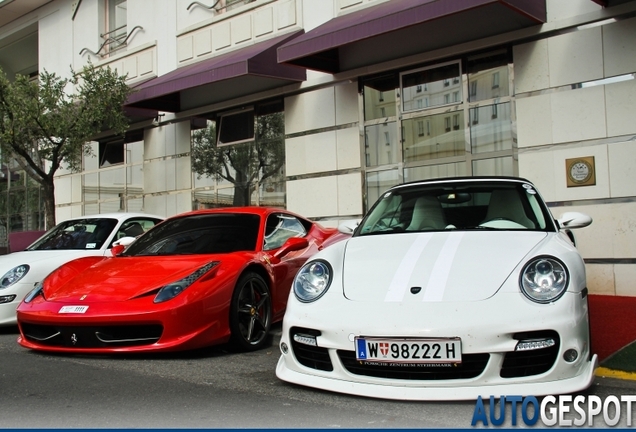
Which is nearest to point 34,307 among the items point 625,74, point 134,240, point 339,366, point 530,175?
point 134,240

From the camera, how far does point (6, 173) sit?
22391 millimetres

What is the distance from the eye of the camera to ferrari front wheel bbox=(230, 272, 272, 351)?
5.55 meters

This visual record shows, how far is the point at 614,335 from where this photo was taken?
5.66 meters

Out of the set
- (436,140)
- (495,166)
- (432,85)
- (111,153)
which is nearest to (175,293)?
(495,166)

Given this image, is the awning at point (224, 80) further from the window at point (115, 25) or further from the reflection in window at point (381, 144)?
the window at point (115, 25)

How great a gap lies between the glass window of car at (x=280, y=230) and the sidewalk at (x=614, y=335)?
116 inches

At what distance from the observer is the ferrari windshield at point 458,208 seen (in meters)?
5.07

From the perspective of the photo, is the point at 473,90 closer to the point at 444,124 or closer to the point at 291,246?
the point at 444,124

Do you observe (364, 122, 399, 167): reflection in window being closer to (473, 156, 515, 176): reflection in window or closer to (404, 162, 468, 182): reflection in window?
(404, 162, 468, 182): reflection in window

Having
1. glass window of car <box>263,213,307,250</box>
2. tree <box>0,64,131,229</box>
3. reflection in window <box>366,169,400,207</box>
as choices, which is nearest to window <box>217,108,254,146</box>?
tree <box>0,64,131,229</box>

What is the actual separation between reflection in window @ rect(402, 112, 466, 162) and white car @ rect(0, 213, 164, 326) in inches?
163

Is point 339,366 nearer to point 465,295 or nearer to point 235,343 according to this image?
point 465,295

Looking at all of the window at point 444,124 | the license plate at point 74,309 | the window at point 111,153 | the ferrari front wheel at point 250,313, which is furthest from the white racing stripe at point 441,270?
the window at point 111,153

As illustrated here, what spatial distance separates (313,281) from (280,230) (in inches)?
96.5
